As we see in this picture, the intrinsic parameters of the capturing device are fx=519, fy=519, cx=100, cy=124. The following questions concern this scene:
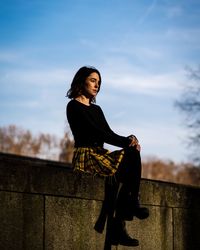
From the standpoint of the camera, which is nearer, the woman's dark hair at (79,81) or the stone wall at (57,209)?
the stone wall at (57,209)

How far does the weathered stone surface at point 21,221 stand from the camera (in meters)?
4.21

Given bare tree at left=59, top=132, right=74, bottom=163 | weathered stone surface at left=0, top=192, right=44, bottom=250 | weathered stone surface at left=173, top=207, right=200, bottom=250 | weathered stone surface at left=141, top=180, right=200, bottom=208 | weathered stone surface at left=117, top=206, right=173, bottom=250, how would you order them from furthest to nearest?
1. bare tree at left=59, top=132, right=74, bottom=163
2. weathered stone surface at left=173, top=207, right=200, bottom=250
3. weathered stone surface at left=141, top=180, right=200, bottom=208
4. weathered stone surface at left=117, top=206, right=173, bottom=250
5. weathered stone surface at left=0, top=192, right=44, bottom=250

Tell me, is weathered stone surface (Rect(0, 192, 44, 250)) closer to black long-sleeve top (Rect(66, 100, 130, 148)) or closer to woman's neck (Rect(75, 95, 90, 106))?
black long-sleeve top (Rect(66, 100, 130, 148))

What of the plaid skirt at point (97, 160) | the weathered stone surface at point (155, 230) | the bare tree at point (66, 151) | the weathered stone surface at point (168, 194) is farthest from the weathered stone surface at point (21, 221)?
the bare tree at point (66, 151)

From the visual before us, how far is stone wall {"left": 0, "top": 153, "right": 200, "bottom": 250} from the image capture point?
4293 mm

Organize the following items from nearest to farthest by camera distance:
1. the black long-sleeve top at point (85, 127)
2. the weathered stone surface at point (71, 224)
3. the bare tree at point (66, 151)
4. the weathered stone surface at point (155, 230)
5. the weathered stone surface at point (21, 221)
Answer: the weathered stone surface at point (21, 221), the weathered stone surface at point (71, 224), the black long-sleeve top at point (85, 127), the weathered stone surface at point (155, 230), the bare tree at point (66, 151)

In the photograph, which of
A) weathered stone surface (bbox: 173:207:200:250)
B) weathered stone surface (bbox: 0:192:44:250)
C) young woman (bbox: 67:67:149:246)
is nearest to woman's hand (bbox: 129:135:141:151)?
young woman (bbox: 67:67:149:246)

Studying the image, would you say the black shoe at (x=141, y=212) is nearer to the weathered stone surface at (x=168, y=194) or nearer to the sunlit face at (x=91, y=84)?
the weathered stone surface at (x=168, y=194)

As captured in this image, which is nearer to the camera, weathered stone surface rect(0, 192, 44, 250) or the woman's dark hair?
weathered stone surface rect(0, 192, 44, 250)

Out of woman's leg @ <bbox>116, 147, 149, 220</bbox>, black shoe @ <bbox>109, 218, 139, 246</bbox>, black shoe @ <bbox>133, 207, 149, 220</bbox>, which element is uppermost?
woman's leg @ <bbox>116, 147, 149, 220</bbox>

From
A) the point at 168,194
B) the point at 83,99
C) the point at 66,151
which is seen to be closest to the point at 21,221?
the point at 83,99

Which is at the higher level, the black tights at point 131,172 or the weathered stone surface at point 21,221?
the black tights at point 131,172

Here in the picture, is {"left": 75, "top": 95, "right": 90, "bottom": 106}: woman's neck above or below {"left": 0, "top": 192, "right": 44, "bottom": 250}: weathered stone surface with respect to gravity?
above

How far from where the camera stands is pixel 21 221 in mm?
4379
